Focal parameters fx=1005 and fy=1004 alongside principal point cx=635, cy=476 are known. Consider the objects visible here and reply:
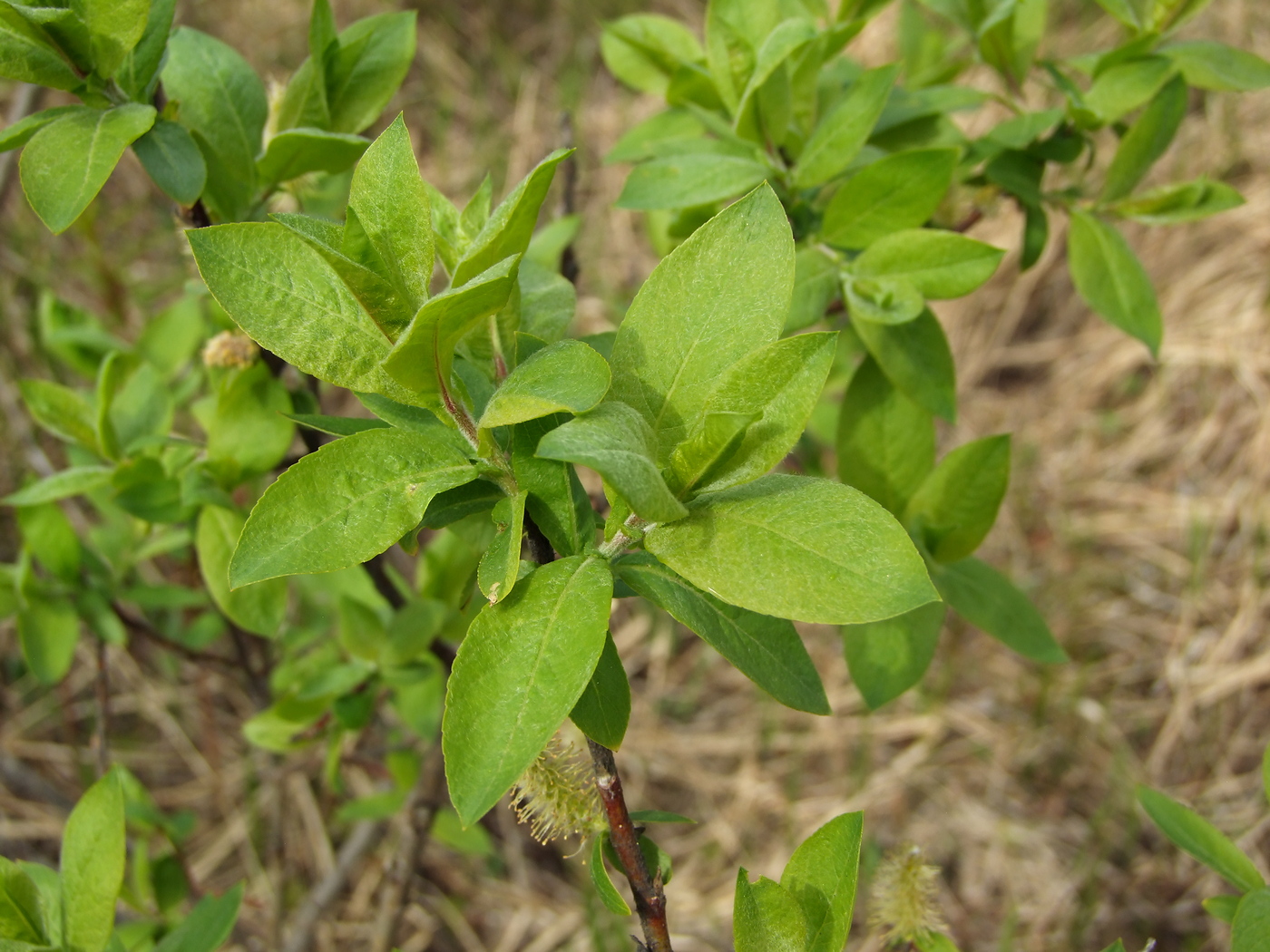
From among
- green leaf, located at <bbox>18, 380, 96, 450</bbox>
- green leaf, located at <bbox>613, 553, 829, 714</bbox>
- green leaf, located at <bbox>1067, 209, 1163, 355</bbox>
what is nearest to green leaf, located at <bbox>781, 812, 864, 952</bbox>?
green leaf, located at <bbox>613, 553, 829, 714</bbox>

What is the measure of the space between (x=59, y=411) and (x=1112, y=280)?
5.02 ft

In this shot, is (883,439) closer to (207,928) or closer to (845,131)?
(845,131)

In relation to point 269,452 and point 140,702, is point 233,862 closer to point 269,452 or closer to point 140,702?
point 140,702

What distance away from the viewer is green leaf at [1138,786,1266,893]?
3.51ft

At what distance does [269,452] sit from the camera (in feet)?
4.29

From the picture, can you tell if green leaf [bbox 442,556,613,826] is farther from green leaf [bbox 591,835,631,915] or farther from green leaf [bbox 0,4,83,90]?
green leaf [bbox 0,4,83,90]

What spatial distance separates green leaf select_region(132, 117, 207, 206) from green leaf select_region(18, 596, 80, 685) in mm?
1001

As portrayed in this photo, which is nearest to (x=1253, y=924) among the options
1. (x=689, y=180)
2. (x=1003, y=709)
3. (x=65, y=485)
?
(x=689, y=180)

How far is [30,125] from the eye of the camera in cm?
100

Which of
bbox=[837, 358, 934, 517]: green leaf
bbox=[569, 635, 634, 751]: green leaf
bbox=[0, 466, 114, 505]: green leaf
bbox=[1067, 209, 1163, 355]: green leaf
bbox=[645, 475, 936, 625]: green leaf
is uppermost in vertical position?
bbox=[645, 475, 936, 625]: green leaf

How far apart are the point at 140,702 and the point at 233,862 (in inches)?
21.8

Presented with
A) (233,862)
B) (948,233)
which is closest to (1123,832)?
(948,233)

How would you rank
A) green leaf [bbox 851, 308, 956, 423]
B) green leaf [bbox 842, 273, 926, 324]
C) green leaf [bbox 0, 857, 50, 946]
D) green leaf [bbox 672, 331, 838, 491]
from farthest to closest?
green leaf [bbox 851, 308, 956, 423], green leaf [bbox 842, 273, 926, 324], green leaf [bbox 0, 857, 50, 946], green leaf [bbox 672, 331, 838, 491]

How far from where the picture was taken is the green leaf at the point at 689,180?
46.2 inches
